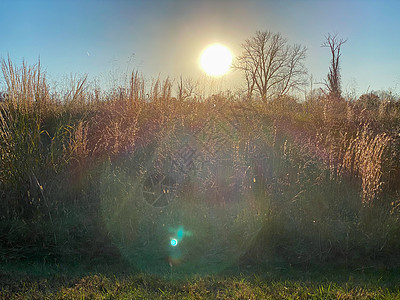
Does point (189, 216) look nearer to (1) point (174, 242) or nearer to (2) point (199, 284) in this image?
(1) point (174, 242)

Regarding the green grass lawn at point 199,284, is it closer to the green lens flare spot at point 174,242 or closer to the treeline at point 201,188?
the treeline at point 201,188

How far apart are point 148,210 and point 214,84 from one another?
5206 mm

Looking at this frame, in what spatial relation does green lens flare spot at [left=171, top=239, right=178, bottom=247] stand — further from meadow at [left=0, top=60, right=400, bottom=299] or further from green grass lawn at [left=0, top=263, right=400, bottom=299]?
green grass lawn at [left=0, top=263, right=400, bottom=299]

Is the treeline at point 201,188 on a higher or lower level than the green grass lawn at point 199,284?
higher

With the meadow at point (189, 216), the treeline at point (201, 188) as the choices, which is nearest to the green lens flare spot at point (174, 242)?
the meadow at point (189, 216)

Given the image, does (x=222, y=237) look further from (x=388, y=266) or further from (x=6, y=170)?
(x=6, y=170)

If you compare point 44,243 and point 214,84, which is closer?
point 44,243

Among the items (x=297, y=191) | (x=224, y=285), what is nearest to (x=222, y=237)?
(x=224, y=285)

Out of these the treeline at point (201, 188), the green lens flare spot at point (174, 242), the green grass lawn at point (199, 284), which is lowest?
the green grass lawn at point (199, 284)

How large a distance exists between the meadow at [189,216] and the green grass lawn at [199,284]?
0.01 metres

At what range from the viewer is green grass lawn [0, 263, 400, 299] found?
256cm

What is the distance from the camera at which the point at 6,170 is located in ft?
12.8

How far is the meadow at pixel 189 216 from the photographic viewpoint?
9.33 feet

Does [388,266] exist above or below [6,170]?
below
